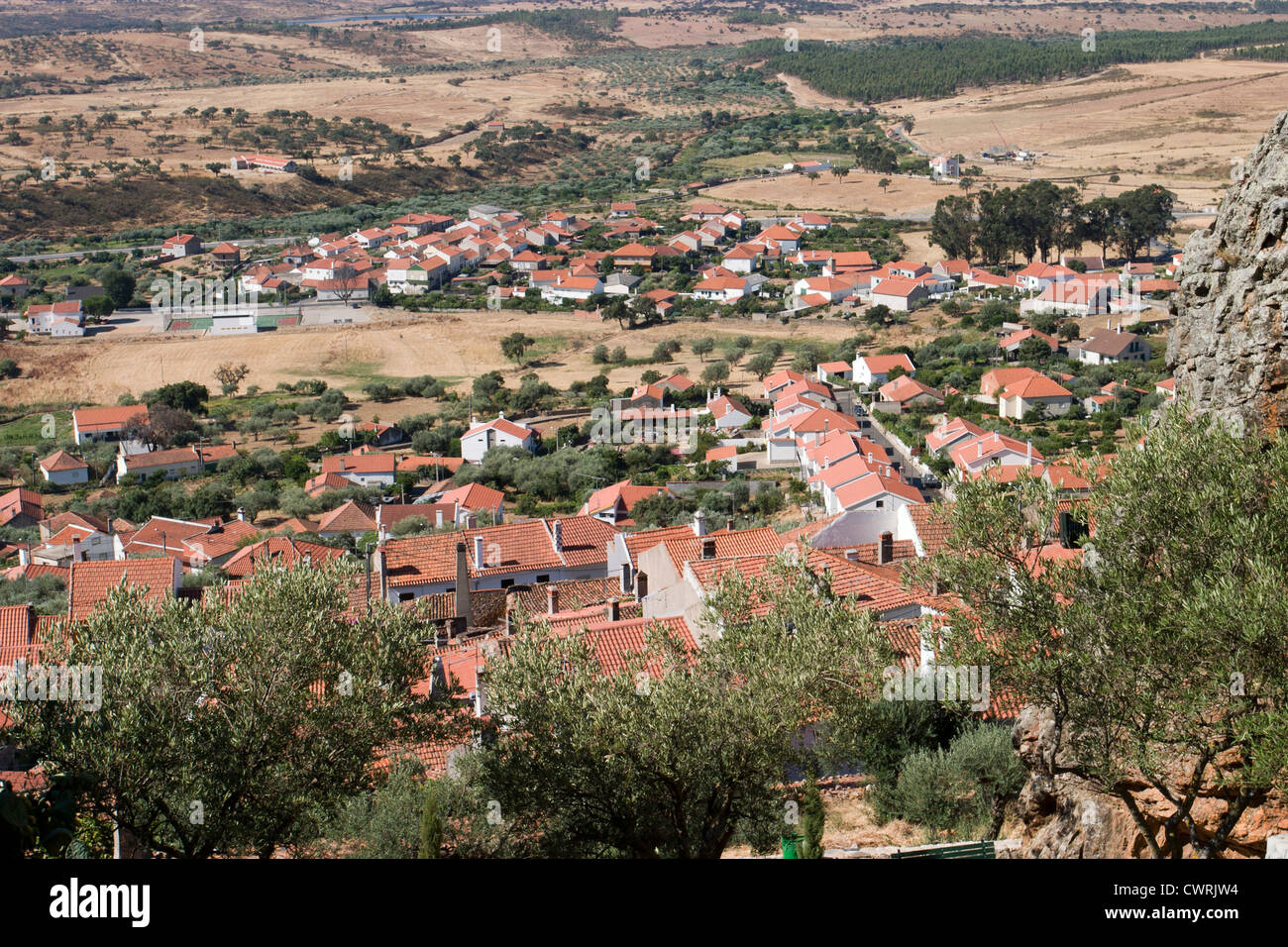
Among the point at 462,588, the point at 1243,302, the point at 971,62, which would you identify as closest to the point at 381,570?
the point at 462,588

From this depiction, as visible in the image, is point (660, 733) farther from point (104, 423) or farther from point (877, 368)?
point (104, 423)

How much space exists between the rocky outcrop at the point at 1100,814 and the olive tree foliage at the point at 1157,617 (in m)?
0.17

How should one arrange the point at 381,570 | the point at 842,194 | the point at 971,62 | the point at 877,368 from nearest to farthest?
the point at 381,570
the point at 877,368
the point at 842,194
the point at 971,62

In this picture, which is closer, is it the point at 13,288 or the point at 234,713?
the point at 234,713

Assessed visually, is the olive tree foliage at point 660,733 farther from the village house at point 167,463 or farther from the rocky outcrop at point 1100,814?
the village house at point 167,463

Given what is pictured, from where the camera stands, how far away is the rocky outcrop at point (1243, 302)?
449 inches

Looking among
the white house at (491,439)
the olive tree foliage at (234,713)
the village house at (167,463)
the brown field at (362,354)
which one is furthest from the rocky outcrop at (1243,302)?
the brown field at (362,354)

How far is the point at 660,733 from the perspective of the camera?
34.6 feet

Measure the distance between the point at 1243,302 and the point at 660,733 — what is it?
7053 millimetres
